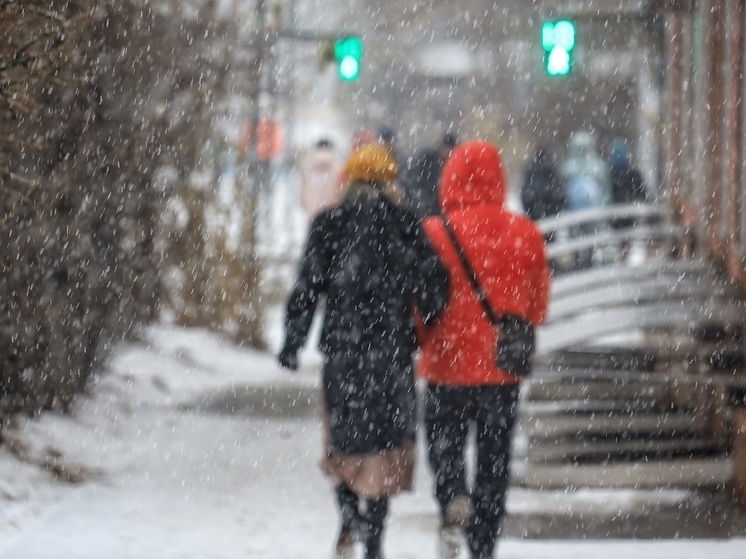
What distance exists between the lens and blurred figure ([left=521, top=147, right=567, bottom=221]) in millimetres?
17125

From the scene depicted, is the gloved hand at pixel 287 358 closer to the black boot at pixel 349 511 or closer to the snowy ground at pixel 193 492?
the black boot at pixel 349 511

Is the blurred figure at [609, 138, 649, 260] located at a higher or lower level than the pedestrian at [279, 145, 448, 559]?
higher

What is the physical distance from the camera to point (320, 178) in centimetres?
1467

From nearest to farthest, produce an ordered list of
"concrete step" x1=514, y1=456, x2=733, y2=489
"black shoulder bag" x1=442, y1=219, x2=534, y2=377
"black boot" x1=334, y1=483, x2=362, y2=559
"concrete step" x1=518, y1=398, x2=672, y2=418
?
"black shoulder bag" x1=442, y1=219, x2=534, y2=377, "black boot" x1=334, y1=483, x2=362, y2=559, "concrete step" x1=514, y1=456, x2=733, y2=489, "concrete step" x1=518, y1=398, x2=672, y2=418

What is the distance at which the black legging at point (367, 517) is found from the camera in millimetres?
6402

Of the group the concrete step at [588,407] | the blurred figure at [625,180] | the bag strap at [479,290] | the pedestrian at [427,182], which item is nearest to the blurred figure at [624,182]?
the blurred figure at [625,180]

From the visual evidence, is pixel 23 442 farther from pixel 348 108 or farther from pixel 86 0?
pixel 348 108

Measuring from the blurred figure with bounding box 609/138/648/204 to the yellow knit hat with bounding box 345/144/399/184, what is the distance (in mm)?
12394

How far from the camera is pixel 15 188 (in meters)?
8.52

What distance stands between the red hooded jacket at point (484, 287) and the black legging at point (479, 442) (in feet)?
0.23

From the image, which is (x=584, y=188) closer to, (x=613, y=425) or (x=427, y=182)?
(x=427, y=182)

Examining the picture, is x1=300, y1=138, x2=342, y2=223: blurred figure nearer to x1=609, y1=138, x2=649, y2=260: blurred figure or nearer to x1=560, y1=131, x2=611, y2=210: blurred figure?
x1=609, y1=138, x2=649, y2=260: blurred figure

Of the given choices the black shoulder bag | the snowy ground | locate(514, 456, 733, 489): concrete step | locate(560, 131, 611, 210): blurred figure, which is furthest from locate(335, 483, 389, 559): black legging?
locate(560, 131, 611, 210): blurred figure

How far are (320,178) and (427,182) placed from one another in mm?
1199
